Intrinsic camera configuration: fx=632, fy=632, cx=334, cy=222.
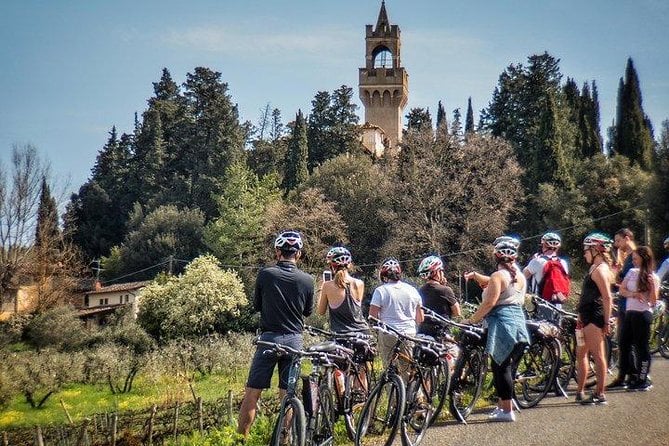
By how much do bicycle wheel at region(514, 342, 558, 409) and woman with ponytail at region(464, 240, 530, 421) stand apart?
0.82 m

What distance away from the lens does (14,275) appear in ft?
123

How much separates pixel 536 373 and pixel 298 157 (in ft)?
161

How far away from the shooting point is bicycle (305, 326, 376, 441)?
6.52m

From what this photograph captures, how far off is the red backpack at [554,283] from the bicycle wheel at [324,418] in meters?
4.54

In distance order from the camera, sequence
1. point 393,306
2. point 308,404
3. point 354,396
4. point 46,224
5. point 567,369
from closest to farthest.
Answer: point 308,404, point 354,396, point 393,306, point 567,369, point 46,224

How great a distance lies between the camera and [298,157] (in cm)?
5612

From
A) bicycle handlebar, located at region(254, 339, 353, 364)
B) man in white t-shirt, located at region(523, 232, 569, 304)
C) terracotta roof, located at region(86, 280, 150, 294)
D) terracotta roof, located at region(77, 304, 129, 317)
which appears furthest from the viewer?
terracotta roof, located at region(86, 280, 150, 294)

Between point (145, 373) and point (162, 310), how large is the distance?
25.9 ft

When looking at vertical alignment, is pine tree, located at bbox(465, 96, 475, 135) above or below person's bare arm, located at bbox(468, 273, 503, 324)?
above

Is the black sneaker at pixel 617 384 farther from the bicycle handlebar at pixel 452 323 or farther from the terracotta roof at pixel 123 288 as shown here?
the terracotta roof at pixel 123 288

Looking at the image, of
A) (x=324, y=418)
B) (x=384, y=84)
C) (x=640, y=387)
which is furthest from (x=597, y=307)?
(x=384, y=84)

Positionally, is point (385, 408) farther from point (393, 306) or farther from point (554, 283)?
point (554, 283)

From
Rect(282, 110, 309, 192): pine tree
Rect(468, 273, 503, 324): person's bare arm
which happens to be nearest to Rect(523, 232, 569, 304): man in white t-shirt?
Rect(468, 273, 503, 324): person's bare arm

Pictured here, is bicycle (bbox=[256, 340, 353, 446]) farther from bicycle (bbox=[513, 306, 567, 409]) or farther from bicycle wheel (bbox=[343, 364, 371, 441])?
bicycle (bbox=[513, 306, 567, 409])
